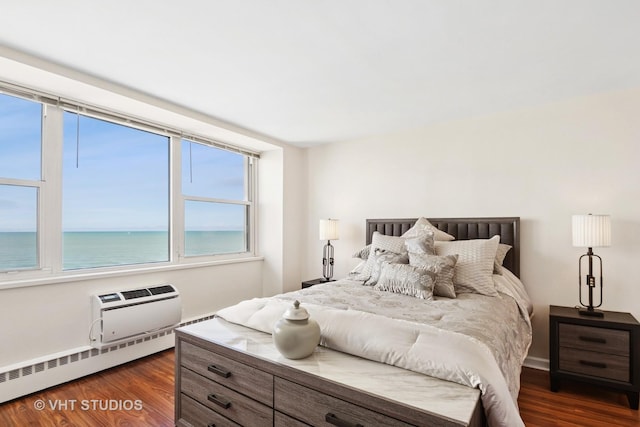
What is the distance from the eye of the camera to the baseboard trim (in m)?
2.27

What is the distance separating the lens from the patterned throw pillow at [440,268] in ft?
7.95

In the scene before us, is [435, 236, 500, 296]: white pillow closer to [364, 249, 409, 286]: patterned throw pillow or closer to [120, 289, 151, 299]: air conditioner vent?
[364, 249, 409, 286]: patterned throw pillow

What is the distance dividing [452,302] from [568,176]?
1.67m

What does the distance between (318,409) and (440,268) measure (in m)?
1.50

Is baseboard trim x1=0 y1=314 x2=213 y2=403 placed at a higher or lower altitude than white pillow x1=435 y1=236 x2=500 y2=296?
lower

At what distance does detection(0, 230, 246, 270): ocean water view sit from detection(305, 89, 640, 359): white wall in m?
2.08

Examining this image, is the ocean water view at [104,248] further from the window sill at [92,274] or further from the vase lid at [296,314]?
the vase lid at [296,314]

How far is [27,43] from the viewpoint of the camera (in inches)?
78.7

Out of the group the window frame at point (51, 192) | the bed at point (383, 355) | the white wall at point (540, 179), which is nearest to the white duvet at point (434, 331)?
the bed at point (383, 355)

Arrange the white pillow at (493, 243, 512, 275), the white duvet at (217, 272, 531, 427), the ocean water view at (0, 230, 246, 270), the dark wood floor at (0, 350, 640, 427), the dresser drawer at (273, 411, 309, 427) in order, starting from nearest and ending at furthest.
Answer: the white duvet at (217, 272, 531, 427) → the dresser drawer at (273, 411, 309, 427) → the dark wood floor at (0, 350, 640, 427) → the ocean water view at (0, 230, 246, 270) → the white pillow at (493, 243, 512, 275)

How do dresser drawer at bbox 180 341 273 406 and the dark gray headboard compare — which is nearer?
dresser drawer at bbox 180 341 273 406

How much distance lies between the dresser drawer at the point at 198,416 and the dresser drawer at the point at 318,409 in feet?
1.26

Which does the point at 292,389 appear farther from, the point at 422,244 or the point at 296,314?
the point at 422,244

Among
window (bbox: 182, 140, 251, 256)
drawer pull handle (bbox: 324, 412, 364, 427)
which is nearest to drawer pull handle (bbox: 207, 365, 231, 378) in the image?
drawer pull handle (bbox: 324, 412, 364, 427)
